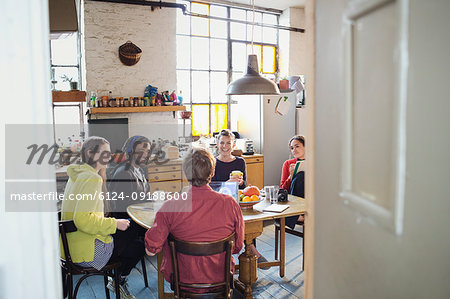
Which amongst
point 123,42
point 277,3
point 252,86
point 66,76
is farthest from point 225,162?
point 277,3

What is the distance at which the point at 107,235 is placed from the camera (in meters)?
2.77

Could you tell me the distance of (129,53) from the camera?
5496mm

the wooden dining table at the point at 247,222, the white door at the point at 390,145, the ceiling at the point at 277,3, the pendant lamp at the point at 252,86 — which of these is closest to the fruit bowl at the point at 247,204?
the wooden dining table at the point at 247,222

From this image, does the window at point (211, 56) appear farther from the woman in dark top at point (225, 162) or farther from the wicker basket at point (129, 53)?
the woman in dark top at point (225, 162)

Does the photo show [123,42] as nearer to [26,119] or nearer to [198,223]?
[198,223]

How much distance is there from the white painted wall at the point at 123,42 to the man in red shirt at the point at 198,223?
12.0ft

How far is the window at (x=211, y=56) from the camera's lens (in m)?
6.44

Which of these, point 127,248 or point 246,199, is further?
point 246,199

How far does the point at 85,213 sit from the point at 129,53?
3585mm

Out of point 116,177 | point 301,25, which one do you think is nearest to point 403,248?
point 116,177

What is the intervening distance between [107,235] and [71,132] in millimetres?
3230

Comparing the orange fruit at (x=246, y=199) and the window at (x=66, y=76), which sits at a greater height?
the window at (x=66, y=76)

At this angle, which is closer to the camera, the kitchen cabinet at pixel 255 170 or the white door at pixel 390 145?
the white door at pixel 390 145

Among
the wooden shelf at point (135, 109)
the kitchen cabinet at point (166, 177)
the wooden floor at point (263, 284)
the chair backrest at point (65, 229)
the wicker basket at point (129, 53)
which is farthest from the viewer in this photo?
the wicker basket at point (129, 53)
